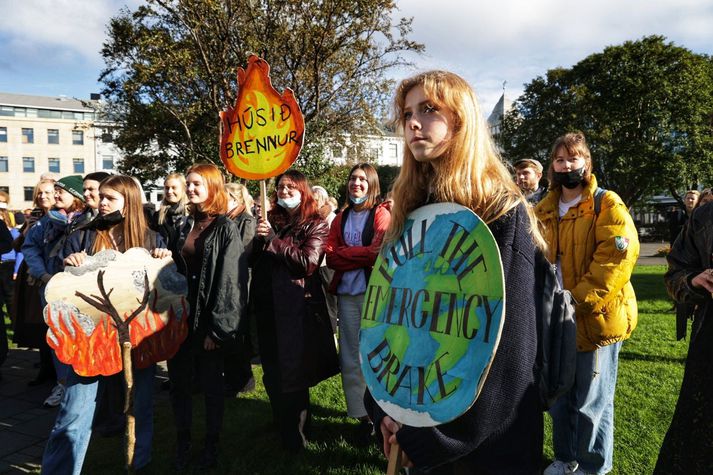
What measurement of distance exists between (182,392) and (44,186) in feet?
10.0

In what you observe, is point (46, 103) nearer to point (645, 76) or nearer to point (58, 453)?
point (645, 76)

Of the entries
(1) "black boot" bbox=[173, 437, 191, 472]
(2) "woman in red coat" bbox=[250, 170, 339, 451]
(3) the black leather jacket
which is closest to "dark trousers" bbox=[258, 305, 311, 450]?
(2) "woman in red coat" bbox=[250, 170, 339, 451]

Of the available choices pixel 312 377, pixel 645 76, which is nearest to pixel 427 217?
pixel 312 377

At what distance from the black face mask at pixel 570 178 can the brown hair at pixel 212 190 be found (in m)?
2.35

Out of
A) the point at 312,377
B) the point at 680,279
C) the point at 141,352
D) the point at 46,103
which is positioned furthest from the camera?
the point at 46,103

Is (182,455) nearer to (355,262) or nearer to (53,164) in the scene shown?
(355,262)


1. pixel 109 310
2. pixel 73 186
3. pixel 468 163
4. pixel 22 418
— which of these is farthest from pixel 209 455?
pixel 468 163

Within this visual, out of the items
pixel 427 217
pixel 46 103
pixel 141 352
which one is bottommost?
pixel 141 352

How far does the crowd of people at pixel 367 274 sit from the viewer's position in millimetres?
1487

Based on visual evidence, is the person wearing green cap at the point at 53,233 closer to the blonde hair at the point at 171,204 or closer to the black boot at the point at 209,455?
the blonde hair at the point at 171,204

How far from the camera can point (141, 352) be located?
303cm

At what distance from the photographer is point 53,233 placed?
15.6 ft

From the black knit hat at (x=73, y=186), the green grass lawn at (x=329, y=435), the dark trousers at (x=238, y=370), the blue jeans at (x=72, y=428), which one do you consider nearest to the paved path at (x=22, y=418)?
the green grass lawn at (x=329, y=435)

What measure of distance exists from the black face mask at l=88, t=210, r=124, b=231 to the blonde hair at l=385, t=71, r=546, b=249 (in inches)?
84.2
